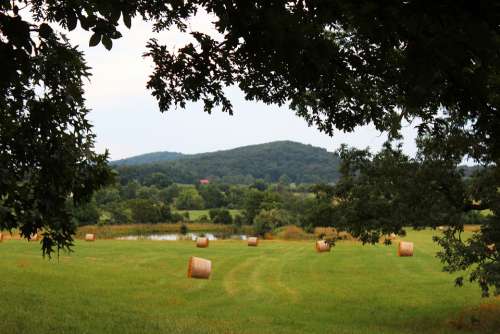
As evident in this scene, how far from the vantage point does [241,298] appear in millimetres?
20734

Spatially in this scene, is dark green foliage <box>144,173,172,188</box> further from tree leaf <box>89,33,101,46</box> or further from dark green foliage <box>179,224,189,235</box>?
tree leaf <box>89,33,101,46</box>

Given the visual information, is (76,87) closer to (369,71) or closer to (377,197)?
(369,71)

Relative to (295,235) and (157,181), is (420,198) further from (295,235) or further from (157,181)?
(157,181)

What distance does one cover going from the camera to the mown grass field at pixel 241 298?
1379 centimetres

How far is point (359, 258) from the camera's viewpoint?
36719 millimetres

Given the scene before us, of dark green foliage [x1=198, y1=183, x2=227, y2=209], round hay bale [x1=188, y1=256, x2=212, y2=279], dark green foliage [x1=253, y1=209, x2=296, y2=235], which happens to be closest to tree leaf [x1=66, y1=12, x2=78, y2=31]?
round hay bale [x1=188, y1=256, x2=212, y2=279]

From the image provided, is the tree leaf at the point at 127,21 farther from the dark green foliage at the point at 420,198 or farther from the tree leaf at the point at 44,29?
the dark green foliage at the point at 420,198

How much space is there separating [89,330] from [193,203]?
118 m

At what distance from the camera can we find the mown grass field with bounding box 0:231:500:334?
45.2 feet

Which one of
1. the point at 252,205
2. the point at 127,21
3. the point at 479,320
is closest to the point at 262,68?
the point at 127,21

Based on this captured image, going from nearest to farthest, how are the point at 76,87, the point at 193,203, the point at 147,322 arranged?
the point at 76,87
the point at 147,322
the point at 193,203

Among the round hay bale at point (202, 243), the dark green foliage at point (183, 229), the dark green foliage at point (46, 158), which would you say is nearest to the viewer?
the dark green foliage at point (46, 158)

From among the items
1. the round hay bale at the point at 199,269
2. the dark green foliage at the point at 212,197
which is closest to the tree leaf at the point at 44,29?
the round hay bale at the point at 199,269

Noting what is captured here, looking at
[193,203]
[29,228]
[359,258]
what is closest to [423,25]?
[29,228]
